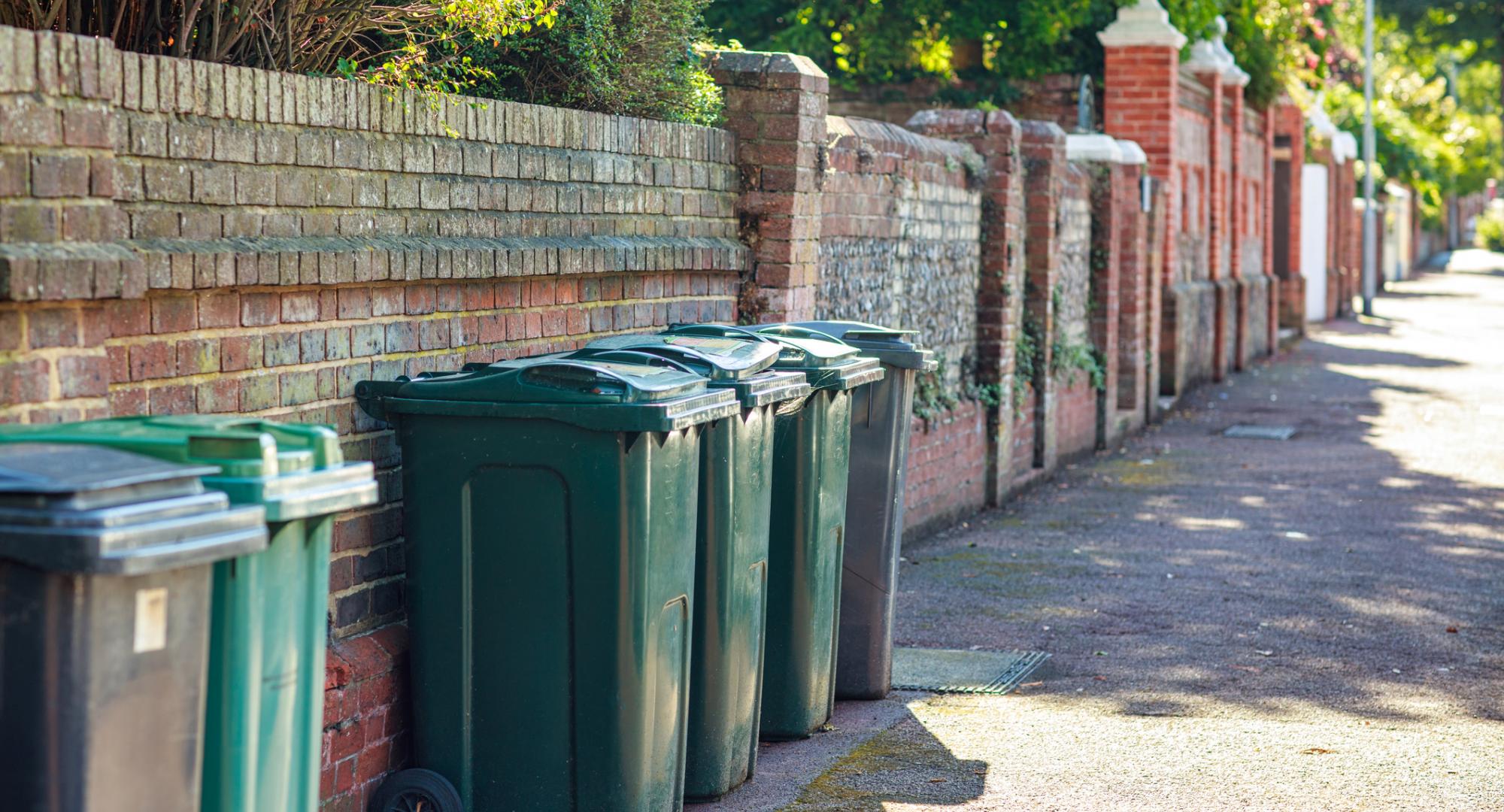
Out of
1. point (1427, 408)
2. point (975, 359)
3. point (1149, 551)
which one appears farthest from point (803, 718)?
point (1427, 408)

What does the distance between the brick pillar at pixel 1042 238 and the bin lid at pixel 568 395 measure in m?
7.26

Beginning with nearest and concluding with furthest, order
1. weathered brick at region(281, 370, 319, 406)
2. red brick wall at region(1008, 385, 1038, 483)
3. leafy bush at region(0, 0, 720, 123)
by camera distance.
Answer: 1. weathered brick at region(281, 370, 319, 406)
2. leafy bush at region(0, 0, 720, 123)
3. red brick wall at region(1008, 385, 1038, 483)

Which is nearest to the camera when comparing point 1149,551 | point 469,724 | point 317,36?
point 469,724

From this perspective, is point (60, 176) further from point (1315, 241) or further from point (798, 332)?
point (1315, 241)

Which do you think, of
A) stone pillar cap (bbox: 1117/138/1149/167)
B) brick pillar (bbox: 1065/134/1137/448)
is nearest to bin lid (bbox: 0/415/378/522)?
brick pillar (bbox: 1065/134/1137/448)

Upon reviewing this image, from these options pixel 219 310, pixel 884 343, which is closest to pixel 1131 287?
pixel 884 343

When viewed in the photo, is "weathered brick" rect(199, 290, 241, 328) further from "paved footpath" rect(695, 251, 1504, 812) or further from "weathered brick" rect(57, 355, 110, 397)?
"paved footpath" rect(695, 251, 1504, 812)

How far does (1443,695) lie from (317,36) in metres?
4.46

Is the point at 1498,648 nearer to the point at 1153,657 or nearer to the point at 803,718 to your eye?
the point at 1153,657

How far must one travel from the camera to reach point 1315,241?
29.7 m

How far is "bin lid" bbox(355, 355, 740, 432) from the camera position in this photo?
4102mm

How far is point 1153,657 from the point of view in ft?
22.6

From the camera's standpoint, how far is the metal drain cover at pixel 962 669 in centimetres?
643

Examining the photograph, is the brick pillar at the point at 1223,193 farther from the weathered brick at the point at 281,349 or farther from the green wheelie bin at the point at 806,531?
the weathered brick at the point at 281,349
